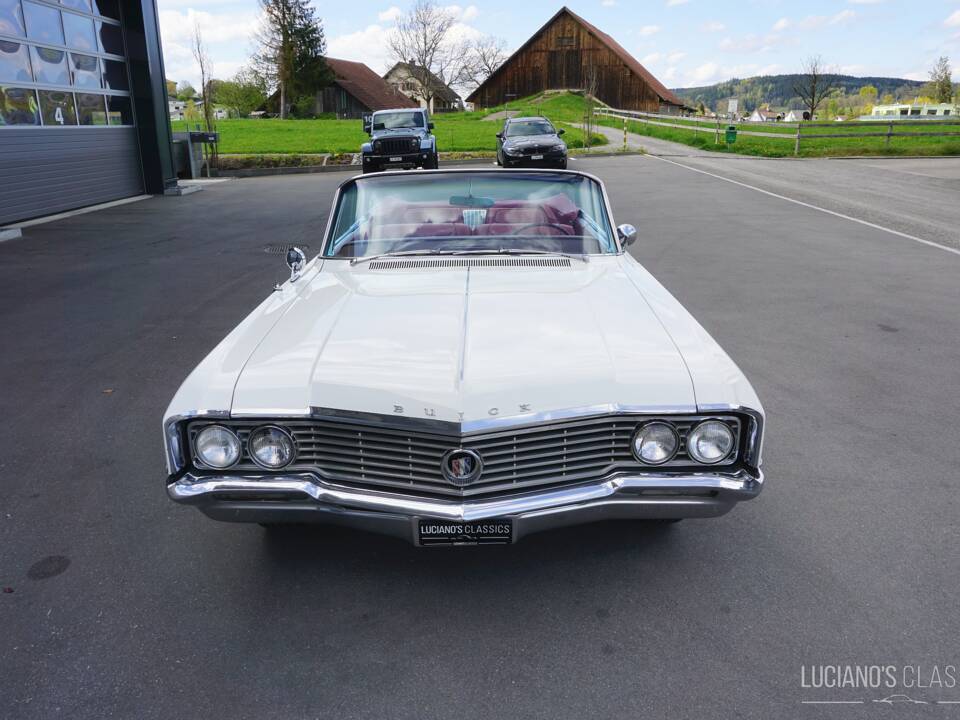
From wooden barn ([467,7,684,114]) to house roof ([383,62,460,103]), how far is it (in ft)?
26.0

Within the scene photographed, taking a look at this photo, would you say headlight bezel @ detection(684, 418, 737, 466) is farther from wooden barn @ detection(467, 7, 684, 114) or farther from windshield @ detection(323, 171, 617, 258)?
wooden barn @ detection(467, 7, 684, 114)

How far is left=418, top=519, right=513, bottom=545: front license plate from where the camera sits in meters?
2.47

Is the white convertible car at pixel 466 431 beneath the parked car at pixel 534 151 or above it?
beneath

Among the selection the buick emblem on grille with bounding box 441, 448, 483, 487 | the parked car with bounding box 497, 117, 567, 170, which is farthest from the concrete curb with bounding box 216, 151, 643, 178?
the buick emblem on grille with bounding box 441, 448, 483, 487

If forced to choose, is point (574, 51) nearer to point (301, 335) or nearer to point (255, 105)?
point (255, 105)

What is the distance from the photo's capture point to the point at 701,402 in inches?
98.5

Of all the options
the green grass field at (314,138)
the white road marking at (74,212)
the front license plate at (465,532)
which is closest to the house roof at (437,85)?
the green grass field at (314,138)

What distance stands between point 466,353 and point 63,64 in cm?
1547

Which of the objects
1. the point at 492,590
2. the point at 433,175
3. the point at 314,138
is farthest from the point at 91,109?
the point at 314,138

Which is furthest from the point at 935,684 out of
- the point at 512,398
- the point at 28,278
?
the point at 28,278

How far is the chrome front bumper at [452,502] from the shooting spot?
2471mm

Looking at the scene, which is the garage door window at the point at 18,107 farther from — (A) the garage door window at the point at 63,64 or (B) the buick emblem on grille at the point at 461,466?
(B) the buick emblem on grille at the point at 461,466

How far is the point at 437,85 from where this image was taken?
254 ft

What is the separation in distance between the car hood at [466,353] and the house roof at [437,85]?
77.2 metres
